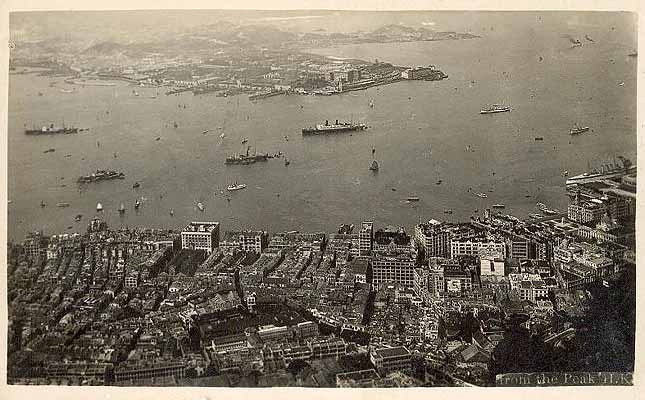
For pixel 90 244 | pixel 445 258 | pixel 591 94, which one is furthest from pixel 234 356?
pixel 591 94

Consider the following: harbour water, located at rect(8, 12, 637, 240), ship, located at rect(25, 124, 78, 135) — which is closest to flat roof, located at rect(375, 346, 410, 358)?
harbour water, located at rect(8, 12, 637, 240)

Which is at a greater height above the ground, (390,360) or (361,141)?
(361,141)

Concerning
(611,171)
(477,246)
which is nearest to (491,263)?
(477,246)

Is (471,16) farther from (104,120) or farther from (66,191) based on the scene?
(66,191)

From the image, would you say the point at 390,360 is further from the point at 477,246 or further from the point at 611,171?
the point at 611,171

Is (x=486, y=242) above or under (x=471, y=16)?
under

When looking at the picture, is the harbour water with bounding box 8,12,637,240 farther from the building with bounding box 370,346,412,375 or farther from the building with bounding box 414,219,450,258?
the building with bounding box 370,346,412,375
